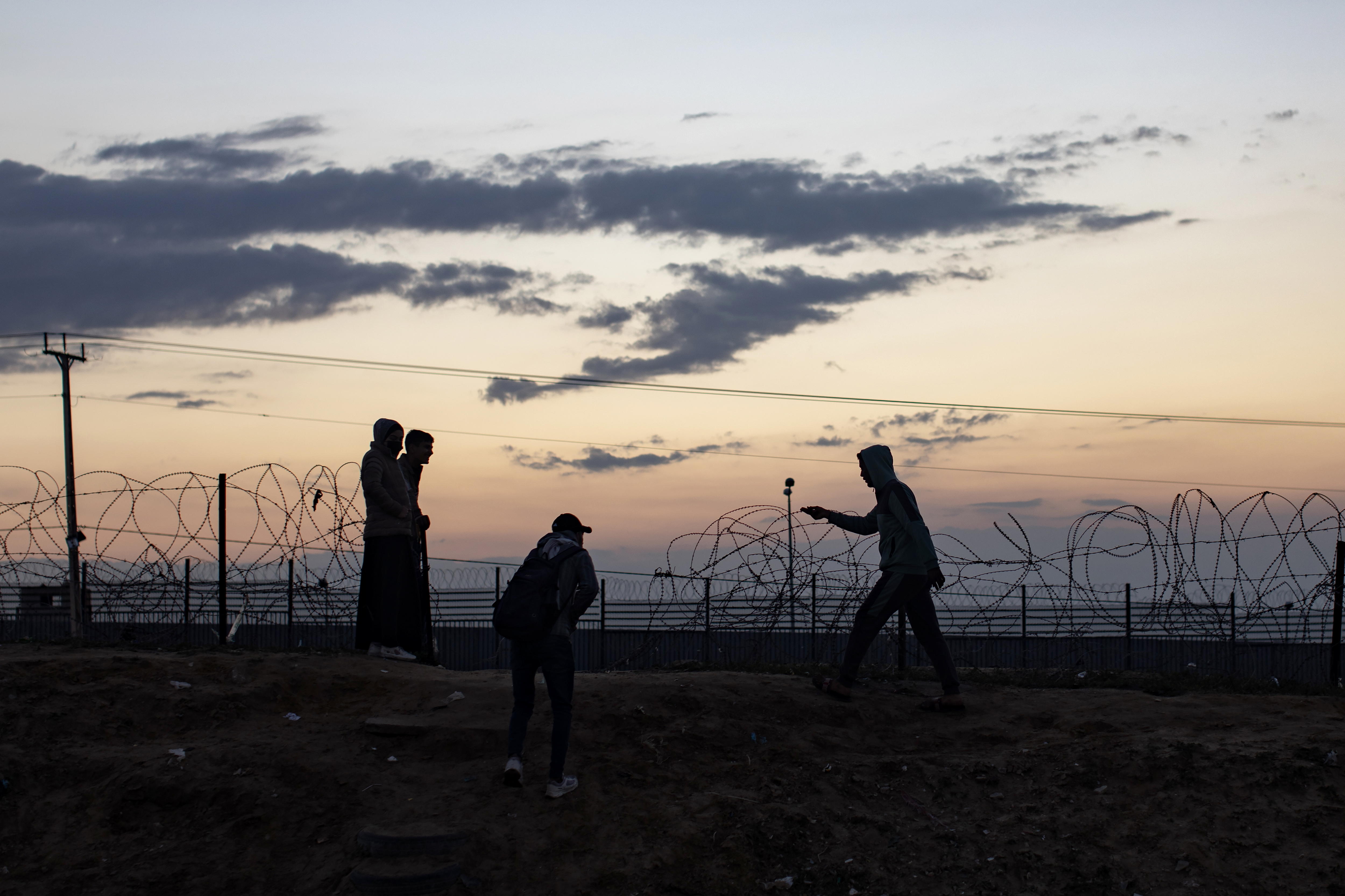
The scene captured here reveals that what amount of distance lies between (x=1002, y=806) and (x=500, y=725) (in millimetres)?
3144

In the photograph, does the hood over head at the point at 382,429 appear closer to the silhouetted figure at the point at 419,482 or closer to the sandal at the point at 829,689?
the silhouetted figure at the point at 419,482

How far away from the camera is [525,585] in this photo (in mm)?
5824

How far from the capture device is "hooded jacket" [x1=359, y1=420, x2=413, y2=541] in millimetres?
9062

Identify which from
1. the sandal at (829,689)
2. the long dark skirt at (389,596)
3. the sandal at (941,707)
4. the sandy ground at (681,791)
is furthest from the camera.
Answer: the long dark skirt at (389,596)

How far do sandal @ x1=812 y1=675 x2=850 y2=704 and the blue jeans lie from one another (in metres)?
2.35

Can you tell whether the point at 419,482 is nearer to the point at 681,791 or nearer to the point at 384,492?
the point at 384,492

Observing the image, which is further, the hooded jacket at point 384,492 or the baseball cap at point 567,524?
the hooded jacket at point 384,492

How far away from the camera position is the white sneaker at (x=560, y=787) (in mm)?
5828

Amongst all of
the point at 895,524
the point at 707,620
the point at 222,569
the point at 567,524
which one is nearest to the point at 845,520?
the point at 895,524

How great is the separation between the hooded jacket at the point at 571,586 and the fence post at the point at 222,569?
541cm

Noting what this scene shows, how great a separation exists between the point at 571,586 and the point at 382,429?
3970 millimetres

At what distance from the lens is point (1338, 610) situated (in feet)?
30.0

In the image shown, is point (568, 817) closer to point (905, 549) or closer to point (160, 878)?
point (160, 878)

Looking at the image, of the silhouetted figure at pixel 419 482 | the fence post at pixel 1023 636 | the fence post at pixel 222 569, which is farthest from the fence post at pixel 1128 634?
the fence post at pixel 222 569
